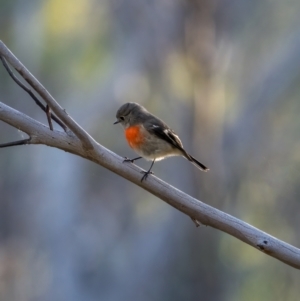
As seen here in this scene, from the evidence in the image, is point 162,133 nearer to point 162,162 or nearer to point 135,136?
point 135,136

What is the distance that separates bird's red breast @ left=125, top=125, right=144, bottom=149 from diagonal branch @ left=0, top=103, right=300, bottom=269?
1114 millimetres

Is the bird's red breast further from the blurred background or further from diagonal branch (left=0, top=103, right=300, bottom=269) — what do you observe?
the blurred background

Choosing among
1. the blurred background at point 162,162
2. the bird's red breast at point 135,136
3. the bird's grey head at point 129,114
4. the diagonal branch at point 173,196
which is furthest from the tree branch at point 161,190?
the blurred background at point 162,162

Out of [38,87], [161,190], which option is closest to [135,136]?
[161,190]

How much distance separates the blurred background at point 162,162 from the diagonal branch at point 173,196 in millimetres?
5049

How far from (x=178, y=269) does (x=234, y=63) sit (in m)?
2.97

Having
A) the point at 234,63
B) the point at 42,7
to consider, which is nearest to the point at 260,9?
the point at 234,63

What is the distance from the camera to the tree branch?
7.18 feet

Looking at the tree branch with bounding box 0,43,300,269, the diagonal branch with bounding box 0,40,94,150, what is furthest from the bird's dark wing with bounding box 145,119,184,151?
the diagonal branch with bounding box 0,40,94,150

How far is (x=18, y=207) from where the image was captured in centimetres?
806

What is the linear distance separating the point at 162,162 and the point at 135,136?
4453 mm

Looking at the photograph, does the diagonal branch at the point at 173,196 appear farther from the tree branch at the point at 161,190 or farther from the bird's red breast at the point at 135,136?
the bird's red breast at the point at 135,136

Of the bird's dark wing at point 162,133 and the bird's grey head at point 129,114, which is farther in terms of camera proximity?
the bird's grey head at point 129,114

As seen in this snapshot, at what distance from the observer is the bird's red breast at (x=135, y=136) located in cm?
346
